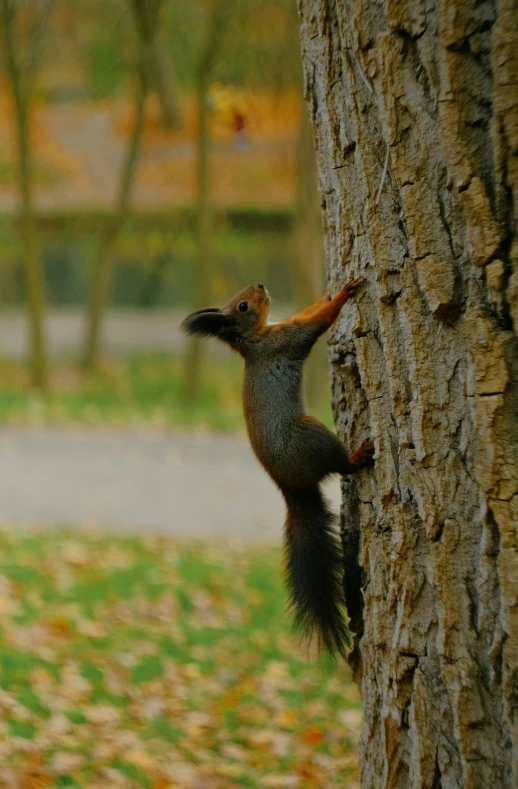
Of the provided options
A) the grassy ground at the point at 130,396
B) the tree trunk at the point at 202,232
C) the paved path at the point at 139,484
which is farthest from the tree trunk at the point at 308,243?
the paved path at the point at 139,484

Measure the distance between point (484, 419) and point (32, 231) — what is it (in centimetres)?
1210

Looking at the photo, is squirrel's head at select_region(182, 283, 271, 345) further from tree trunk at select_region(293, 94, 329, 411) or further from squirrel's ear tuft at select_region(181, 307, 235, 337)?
tree trunk at select_region(293, 94, 329, 411)

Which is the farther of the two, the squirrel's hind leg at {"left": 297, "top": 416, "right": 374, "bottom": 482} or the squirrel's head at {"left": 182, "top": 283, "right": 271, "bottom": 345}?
the squirrel's head at {"left": 182, "top": 283, "right": 271, "bottom": 345}

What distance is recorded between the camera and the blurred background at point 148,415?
4.64m

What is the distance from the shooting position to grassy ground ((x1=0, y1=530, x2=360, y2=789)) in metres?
4.18

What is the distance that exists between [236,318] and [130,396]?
1045 cm

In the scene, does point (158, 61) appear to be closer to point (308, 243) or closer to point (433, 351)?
point (308, 243)

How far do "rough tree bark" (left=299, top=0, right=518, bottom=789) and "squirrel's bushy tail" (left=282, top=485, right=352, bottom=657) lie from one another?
0.92 ft

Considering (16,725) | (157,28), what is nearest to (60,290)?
(157,28)

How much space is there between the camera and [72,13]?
50.5 feet

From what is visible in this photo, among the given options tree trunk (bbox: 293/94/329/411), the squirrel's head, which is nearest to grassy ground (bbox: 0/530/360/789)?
the squirrel's head

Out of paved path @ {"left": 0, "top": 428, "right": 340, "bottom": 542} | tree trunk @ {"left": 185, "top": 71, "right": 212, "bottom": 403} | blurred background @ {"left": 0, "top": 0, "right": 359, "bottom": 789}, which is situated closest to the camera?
blurred background @ {"left": 0, "top": 0, "right": 359, "bottom": 789}

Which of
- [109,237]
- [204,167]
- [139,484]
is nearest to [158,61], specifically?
[109,237]

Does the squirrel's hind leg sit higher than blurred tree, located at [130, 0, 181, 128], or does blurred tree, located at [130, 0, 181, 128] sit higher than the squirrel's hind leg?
blurred tree, located at [130, 0, 181, 128]
